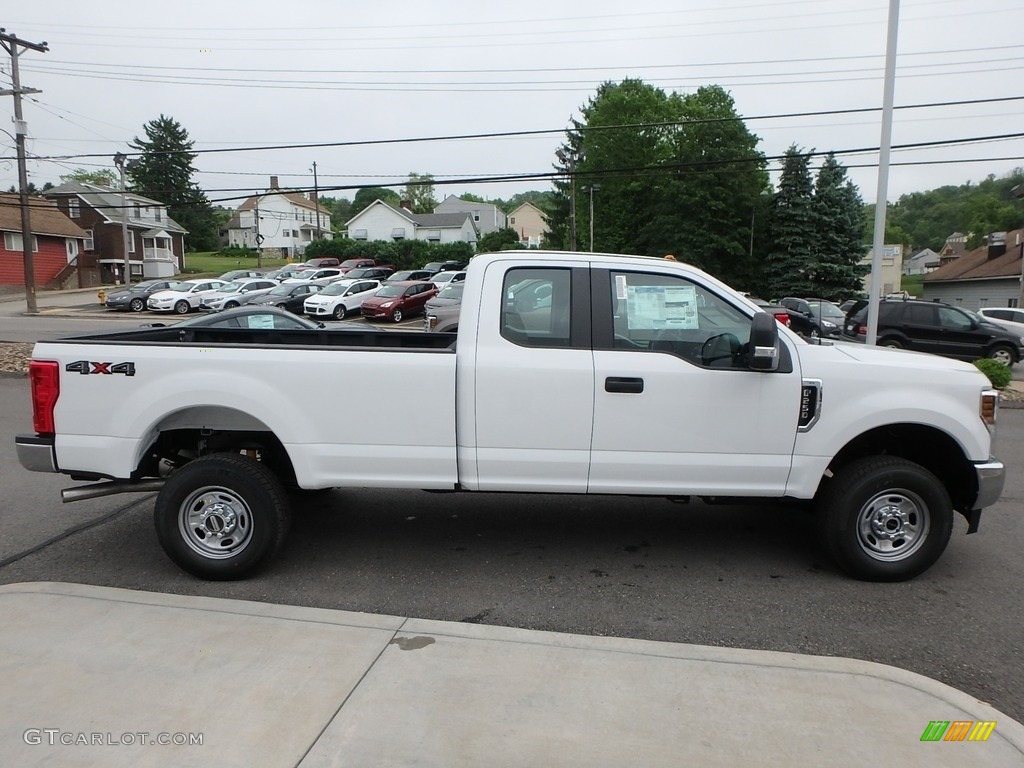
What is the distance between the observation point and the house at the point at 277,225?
3743 inches

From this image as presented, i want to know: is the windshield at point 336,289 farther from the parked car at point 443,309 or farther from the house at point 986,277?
the house at point 986,277

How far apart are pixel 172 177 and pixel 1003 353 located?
90.4 m

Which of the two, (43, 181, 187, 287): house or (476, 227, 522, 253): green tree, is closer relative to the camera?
(43, 181, 187, 287): house

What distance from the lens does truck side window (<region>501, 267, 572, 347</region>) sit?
4.68 m

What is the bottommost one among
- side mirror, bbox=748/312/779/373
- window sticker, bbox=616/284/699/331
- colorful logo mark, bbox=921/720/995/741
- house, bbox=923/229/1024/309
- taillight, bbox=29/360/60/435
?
colorful logo mark, bbox=921/720/995/741

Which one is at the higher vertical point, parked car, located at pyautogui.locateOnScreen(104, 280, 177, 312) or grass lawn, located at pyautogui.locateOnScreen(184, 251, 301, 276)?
grass lawn, located at pyautogui.locateOnScreen(184, 251, 301, 276)

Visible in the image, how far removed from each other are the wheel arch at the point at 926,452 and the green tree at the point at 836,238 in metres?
43.6

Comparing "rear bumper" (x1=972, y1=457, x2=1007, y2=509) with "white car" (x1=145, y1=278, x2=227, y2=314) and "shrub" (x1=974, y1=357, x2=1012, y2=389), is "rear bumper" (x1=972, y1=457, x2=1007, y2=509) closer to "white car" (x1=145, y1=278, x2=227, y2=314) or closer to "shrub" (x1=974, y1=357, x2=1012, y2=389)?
"shrub" (x1=974, y1=357, x2=1012, y2=389)

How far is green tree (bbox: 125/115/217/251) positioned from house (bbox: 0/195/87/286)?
27.4 meters

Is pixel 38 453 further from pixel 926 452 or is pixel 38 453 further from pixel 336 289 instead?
pixel 336 289

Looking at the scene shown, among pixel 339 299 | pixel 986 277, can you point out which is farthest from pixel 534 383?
pixel 986 277

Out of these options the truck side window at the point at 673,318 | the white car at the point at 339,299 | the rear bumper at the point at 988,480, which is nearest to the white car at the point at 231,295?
the white car at the point at 339,299

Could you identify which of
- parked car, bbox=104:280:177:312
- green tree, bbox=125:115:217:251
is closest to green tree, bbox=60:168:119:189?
green tree, bbox=125:115:217:251

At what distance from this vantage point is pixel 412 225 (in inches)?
3359
